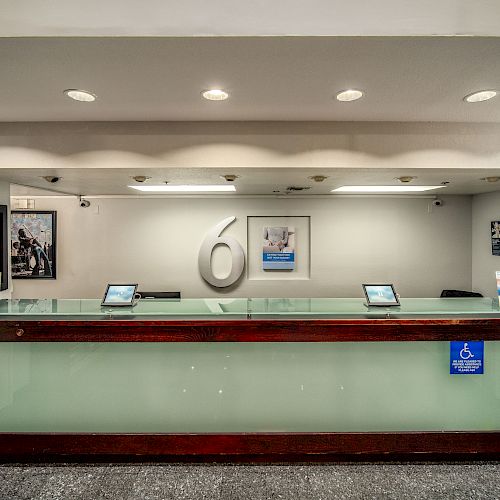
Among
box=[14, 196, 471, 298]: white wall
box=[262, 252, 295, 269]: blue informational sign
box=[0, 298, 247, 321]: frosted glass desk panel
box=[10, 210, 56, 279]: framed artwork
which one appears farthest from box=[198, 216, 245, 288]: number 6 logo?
box=[0, 298, 247, 321]: frosted glass desk panel

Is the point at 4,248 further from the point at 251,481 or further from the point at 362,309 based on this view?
the point at 362,309

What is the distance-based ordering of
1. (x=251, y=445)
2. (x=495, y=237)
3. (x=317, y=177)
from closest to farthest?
(x=251, y=445), (x=317, y=177), (x=495, y=237)

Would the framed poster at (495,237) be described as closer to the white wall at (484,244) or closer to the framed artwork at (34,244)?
the white wall at (484,244)

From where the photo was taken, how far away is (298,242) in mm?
6535

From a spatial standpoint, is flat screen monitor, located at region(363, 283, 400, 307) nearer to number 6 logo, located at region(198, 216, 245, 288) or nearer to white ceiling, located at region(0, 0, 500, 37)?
white ceiling, located at region(0, 0, 500, 37)

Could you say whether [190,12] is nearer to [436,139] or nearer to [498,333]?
[436,139]

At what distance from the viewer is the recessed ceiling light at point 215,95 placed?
2.66 metres

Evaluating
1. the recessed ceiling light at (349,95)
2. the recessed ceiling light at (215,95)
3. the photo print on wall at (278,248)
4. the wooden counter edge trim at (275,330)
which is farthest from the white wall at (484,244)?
the recessed ceiling light at (215,95)

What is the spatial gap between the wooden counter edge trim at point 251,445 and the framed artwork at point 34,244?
14.5 ft

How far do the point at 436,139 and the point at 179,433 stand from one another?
10.7ft

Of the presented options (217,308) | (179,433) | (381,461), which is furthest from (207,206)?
(381,461)

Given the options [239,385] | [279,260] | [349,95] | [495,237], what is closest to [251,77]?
[349,95]

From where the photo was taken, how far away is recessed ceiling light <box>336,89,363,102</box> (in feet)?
8.69

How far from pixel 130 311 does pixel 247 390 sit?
3.46 feet
